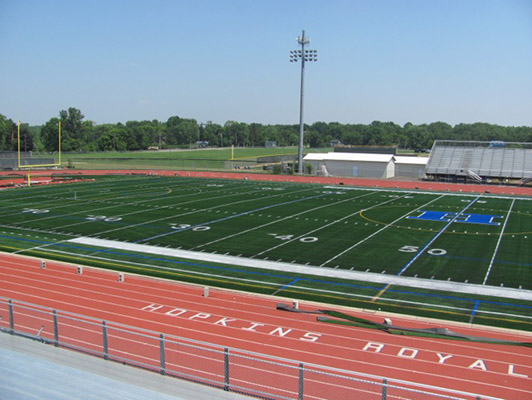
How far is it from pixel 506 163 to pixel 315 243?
52.7 metres

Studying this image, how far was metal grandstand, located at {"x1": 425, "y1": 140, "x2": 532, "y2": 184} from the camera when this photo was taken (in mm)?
68125

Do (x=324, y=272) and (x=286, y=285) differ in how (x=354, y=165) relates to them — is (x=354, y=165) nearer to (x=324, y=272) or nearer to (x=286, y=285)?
(x=324, y=272)

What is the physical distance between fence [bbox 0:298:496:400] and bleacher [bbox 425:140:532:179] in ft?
207

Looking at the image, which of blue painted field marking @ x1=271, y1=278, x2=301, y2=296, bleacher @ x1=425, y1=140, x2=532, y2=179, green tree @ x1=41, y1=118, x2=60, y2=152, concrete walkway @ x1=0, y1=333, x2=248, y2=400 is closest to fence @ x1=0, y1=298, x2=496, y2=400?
concrete walkway @ x1=0, y1=333, x2=248, y2=400

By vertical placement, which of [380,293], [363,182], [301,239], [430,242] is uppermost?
[363,182]

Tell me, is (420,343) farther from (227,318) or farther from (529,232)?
(529,232)

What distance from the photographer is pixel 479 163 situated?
234 ft

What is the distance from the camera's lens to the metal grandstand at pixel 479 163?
68125 mm

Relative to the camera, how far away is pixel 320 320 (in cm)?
1606

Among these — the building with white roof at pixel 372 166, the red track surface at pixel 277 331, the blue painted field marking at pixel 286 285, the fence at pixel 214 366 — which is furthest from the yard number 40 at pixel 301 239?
the building with white roof at pixel 372 166

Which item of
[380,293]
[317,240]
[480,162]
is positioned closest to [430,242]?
[317,240]

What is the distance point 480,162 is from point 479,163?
0.33m

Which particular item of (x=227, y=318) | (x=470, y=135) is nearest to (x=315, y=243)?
(x=227, y=318)

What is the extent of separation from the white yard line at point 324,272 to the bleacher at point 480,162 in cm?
5209
